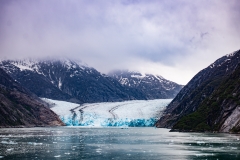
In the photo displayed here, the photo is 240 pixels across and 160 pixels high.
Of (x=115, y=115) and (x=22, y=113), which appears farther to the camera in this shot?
(x=115, y=115)

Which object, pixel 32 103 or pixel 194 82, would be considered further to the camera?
pixel 194 82

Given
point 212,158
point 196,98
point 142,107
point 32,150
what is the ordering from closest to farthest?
point 212,158 → point 32,150 → point 196,98 → point 142,107

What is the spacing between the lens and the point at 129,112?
136 meters

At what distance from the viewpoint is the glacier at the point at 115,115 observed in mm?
130625

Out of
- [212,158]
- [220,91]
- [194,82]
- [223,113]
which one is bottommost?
[212,158]

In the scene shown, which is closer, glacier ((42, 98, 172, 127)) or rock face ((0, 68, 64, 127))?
rock face ((0, 68, 64, 127))

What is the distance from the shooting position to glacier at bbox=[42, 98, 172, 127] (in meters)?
131

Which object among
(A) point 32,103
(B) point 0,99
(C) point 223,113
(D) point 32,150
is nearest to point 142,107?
(A) point 32,103

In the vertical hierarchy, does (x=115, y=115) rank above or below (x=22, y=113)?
below

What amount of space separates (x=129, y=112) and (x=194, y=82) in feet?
112

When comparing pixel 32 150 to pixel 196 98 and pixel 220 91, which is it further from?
pixel 196 98

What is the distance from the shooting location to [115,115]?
132125 millimetres

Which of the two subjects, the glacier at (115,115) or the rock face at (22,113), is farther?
the glacier at (115,115)

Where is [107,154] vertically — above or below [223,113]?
below
